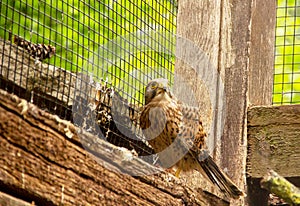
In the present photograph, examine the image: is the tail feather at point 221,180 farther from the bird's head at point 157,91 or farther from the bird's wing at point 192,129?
the bird's head at point 157,91

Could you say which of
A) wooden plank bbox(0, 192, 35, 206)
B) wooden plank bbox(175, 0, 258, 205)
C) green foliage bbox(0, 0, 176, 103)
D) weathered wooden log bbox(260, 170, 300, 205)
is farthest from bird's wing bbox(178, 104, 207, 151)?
weathered wooden log bbox(260, 170, 300, 205)

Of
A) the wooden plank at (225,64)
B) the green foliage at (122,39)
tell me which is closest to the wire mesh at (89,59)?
the green foliage at (122,39)

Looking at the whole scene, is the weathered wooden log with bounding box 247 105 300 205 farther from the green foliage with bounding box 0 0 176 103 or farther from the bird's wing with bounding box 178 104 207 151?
the green foliage with bounding box 0 0 176 103

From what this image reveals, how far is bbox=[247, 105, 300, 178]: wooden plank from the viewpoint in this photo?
4.00 metres

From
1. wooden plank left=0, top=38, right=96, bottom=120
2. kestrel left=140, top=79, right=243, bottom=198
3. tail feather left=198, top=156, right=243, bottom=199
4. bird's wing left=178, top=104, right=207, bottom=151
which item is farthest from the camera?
kestrel left=140, top=79, right=243, bottom=198

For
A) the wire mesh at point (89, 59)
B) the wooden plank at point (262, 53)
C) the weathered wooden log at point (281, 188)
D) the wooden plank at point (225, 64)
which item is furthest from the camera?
the wooden plank at point (262, 53)

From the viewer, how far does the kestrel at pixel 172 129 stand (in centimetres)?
443

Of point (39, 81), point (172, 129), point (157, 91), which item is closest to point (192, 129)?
point (172, 129)

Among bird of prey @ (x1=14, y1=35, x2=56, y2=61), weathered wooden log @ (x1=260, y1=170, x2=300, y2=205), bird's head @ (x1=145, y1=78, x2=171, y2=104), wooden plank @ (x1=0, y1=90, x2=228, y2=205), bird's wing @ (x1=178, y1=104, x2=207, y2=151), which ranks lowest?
weathered wooden log @ (x1=260, y1=170, x2=300, y2=205)

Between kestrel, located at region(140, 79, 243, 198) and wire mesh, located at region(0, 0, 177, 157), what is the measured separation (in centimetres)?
16

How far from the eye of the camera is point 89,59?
150 inches

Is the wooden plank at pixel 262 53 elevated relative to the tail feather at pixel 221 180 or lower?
elevated

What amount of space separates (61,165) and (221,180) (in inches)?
49.8

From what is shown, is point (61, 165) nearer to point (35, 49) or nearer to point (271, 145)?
point (35, 49)
